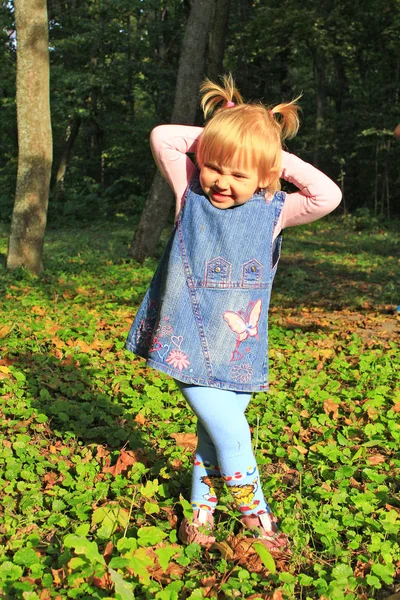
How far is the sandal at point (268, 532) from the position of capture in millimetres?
2803

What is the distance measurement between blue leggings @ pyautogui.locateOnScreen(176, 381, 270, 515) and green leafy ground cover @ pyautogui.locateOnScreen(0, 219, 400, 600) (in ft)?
0.36

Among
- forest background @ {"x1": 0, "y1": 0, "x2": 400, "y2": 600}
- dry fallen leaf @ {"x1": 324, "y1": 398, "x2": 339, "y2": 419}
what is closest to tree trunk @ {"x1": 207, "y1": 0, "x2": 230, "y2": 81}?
forest background @ {"x1": 0, "y1": 0, "x2": 400, "y2": 600}

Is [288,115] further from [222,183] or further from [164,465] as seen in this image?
[164,465]

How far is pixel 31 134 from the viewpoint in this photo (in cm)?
944

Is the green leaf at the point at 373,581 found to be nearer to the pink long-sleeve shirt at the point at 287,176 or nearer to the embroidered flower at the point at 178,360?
the embroidered flower at the point at 178,360

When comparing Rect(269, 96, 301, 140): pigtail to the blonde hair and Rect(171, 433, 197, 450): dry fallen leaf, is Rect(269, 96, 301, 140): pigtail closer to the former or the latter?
the blonde hair

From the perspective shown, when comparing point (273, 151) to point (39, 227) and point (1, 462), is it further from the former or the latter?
point (39, 227)

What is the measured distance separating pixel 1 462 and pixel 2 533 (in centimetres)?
63

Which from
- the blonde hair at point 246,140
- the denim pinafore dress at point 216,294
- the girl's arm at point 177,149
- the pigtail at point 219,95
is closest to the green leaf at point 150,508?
the denim pinafore dress at point 216,294

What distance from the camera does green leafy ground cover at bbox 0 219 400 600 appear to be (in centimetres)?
259

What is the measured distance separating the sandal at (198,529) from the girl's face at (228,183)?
57.1 inches

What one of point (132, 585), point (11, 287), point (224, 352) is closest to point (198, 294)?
point (224, 352)

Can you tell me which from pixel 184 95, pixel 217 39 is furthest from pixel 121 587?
pixel 217 39

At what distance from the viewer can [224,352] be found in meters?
2.59
